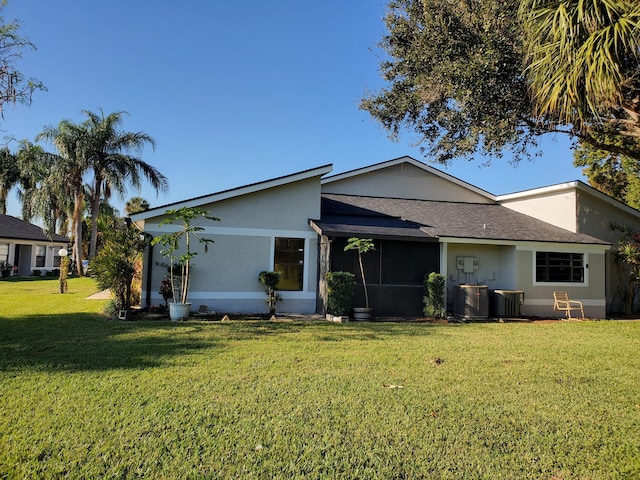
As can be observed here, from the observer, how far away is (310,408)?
452 cm

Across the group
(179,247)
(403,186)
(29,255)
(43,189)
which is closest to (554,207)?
(403,186)

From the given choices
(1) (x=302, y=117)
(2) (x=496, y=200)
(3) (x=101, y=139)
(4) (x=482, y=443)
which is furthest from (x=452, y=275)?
(3) (x=101, y=139)

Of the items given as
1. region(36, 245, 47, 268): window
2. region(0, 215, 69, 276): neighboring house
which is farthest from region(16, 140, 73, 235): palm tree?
region(36, 245, 47, 268): window

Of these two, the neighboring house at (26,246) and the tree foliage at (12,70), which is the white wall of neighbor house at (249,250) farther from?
the neighboring house at (26,246)

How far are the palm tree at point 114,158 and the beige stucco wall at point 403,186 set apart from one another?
52.7 feet

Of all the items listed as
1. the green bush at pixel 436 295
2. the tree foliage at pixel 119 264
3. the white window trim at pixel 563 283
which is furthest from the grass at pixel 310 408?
the white window trim at pixel 563 283

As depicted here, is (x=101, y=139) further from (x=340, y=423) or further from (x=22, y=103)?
(x=340, y=423)

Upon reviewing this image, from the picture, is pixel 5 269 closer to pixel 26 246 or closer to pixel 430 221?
pixel 26 246

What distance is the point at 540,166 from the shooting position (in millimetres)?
14664

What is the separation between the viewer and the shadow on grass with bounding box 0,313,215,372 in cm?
620

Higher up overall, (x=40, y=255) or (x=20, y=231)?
(x=20, y=231)

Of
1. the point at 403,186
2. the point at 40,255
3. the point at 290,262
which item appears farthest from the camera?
the point at 40,255

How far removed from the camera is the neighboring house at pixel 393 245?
498 inches

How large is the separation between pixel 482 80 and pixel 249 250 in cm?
838
